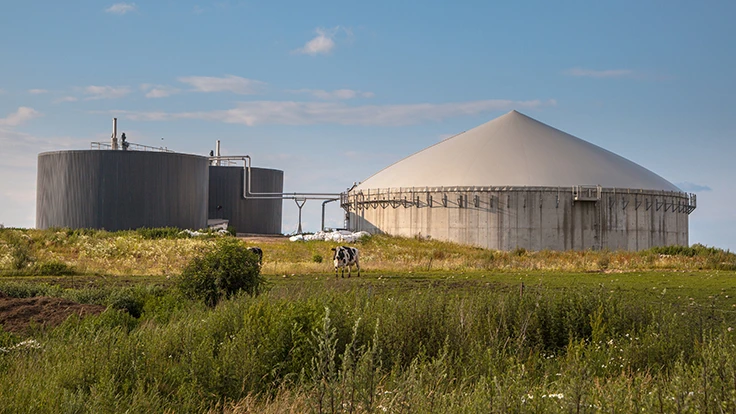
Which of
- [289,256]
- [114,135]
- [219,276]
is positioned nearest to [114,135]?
[114,135]

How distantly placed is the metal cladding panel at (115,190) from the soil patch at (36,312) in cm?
4150

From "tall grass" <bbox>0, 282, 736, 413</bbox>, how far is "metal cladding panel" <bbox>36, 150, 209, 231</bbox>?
43.0 metres

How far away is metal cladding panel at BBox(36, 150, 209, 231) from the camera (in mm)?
57781

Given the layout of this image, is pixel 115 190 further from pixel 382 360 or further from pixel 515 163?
pixel 382 360

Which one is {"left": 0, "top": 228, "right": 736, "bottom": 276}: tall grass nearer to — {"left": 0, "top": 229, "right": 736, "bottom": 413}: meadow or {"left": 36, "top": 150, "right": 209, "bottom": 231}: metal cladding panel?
{"left": 36, "top": 150, "right": 209, "bottom": 231}: metal cladding panel

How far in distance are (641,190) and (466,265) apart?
28.4 meters

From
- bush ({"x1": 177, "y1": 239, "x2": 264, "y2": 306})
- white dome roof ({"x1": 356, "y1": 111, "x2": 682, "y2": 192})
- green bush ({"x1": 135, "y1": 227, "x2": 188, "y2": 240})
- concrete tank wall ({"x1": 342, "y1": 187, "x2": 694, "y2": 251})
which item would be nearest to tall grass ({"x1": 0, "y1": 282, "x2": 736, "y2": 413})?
bush ({"x1": 177, "y1": 239, "x2": 264, "y2": 306})

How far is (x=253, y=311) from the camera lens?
13383 mm

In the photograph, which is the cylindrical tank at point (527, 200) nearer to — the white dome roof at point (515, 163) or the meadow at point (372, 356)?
the white dome roof at point (515, 163)

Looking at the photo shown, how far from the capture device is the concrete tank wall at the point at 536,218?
192 ft

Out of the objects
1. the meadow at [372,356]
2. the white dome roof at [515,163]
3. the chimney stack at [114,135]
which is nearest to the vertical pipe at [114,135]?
the chimney stack at [114,135]

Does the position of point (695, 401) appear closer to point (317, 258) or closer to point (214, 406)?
point (214, 406)

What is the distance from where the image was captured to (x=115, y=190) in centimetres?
5794

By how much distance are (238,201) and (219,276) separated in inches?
2133
